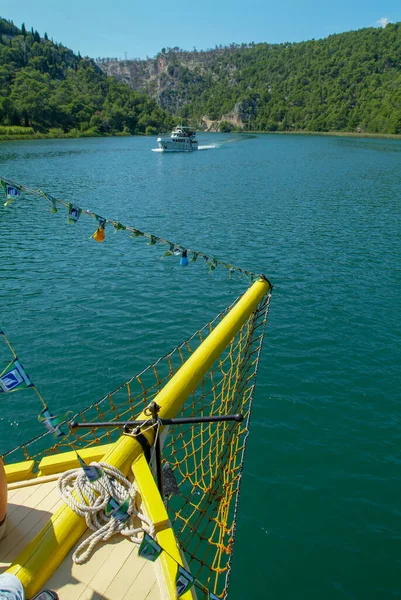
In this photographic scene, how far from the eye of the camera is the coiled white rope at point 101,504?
4.02m

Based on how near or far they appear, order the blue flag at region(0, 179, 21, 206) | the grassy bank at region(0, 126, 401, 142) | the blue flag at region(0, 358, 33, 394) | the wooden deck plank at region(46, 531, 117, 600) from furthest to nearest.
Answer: the grassy bank at region(0, 126, 401, 142), the blue flag at region(0, 179, 21, 206), the blue flag at region(0, 358, 33, 394), the wooden deck plank at region(46, 531, 117, 600)

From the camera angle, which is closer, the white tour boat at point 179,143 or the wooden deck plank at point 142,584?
the wooden deck plank at point 142,584

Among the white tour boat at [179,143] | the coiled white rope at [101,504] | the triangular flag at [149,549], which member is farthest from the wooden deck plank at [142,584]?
the white tour boat at [179,143]

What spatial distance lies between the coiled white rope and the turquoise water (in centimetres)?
406

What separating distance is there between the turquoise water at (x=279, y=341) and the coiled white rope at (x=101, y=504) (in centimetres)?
406

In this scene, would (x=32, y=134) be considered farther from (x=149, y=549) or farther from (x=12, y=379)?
(x=149, y=549)

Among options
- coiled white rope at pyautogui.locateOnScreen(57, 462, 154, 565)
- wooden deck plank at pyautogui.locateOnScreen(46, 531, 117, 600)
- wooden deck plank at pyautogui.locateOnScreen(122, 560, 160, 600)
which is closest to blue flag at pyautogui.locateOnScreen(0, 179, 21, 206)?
coiled white rope at pyautogui.locateOnScreen(57, 462, 154, 565)

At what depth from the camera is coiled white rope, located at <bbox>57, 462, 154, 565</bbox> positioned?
402 centimetres

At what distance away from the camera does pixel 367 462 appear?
9.69m

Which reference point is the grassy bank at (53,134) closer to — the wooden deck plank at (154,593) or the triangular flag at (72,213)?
the triangular flag at (72,213)

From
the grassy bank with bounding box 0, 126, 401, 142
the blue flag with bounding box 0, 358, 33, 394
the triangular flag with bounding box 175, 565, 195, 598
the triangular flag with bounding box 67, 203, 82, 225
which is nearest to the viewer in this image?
the triangular flag with bounding box 175, 565, 195, 598

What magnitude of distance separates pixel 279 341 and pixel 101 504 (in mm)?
11358

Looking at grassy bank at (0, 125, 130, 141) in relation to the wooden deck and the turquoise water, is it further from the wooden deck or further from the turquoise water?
the wooden deck

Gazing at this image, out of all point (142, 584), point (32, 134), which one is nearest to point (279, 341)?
point (142, 584)
